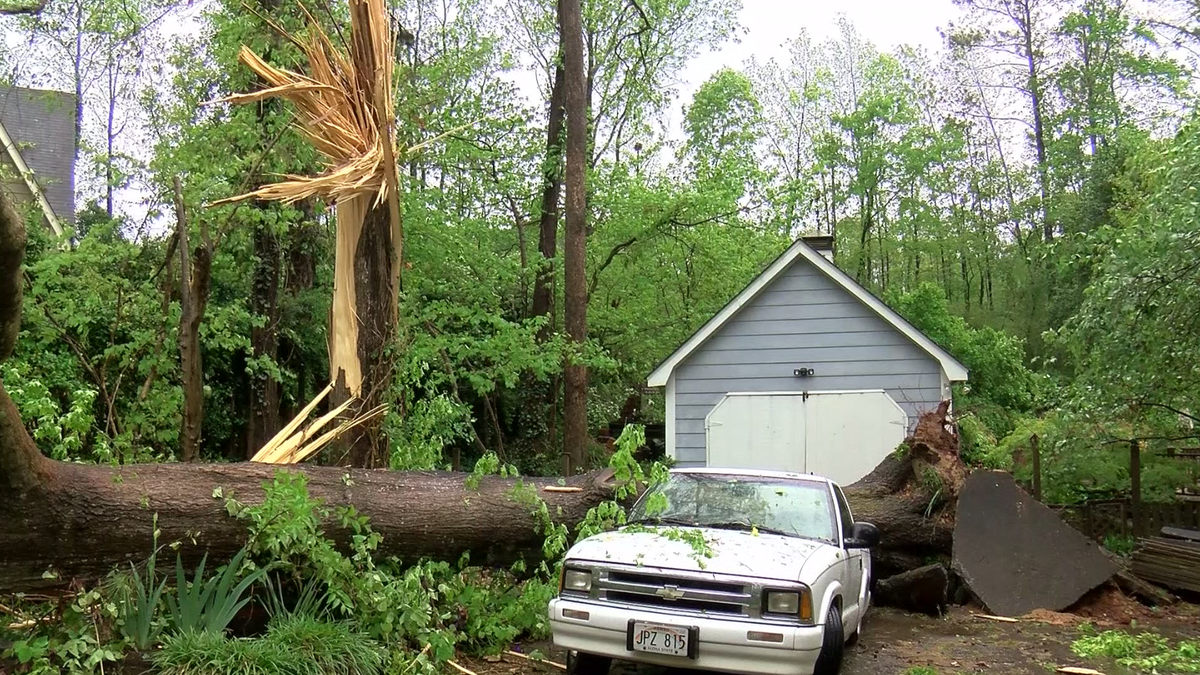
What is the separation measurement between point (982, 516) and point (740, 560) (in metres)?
5.18

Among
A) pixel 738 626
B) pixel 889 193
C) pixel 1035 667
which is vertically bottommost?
pixel 1035 667

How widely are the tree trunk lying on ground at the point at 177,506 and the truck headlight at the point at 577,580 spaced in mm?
1106

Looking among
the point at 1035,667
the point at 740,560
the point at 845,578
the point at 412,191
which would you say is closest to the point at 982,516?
the point at 1035,667

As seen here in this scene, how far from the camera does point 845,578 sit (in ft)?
20.5

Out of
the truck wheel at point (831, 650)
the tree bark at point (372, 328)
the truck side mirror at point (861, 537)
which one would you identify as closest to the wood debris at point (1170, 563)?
the truck side mirror at point (861, 537)

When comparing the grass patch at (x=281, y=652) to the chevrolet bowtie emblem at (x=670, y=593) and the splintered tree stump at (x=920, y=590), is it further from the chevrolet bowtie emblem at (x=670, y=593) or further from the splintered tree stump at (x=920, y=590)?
the splintered tree stump at (x=920, y=590)

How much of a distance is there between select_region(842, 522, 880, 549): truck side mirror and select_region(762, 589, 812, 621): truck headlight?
1.26m

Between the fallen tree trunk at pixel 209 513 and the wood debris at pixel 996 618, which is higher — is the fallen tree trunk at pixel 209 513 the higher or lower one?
the higher one

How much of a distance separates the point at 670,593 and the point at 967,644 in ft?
11.8

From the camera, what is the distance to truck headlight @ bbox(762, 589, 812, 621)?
522 centimetres

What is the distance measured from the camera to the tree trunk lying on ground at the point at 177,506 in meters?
4.32

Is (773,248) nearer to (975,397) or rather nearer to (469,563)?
(975,397)

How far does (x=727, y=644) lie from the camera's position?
5.10 metres

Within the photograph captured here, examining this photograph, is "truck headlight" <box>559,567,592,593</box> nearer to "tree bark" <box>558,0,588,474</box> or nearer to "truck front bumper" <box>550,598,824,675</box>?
"truck front bumper" <box>550,598,824,675</box>
